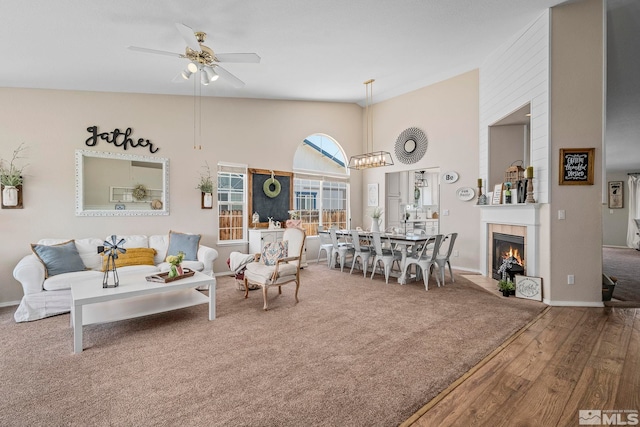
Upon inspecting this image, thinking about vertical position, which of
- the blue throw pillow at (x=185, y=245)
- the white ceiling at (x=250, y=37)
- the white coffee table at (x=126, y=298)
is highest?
the white ceiling at (x=250, y=37)

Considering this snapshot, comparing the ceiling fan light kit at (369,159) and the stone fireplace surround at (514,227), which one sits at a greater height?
the ceiling fan light kit at (369,159)

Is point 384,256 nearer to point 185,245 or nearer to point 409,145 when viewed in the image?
point 409,145

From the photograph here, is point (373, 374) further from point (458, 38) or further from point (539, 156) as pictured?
point (458, 38)

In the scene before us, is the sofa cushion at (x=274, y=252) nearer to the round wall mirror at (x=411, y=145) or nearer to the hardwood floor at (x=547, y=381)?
the hardwood floor at (x=547, y=381)

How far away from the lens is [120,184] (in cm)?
488

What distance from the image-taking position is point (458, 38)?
14.7ft

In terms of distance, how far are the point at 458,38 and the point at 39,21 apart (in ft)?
16.2

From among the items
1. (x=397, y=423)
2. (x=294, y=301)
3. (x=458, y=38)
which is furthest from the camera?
(x=458, y=38)

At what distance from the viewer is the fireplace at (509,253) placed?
464 cm

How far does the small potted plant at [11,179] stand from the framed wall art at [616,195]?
1571cm

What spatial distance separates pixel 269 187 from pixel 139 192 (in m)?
2.35

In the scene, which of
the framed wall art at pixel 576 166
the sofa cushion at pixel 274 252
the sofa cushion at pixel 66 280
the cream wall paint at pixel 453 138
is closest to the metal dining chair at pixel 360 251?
the sofa cushion at pixel 274 252

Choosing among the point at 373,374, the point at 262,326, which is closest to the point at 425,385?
the point at 373,374

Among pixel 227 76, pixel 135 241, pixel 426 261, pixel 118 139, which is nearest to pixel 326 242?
pixel 426 261
